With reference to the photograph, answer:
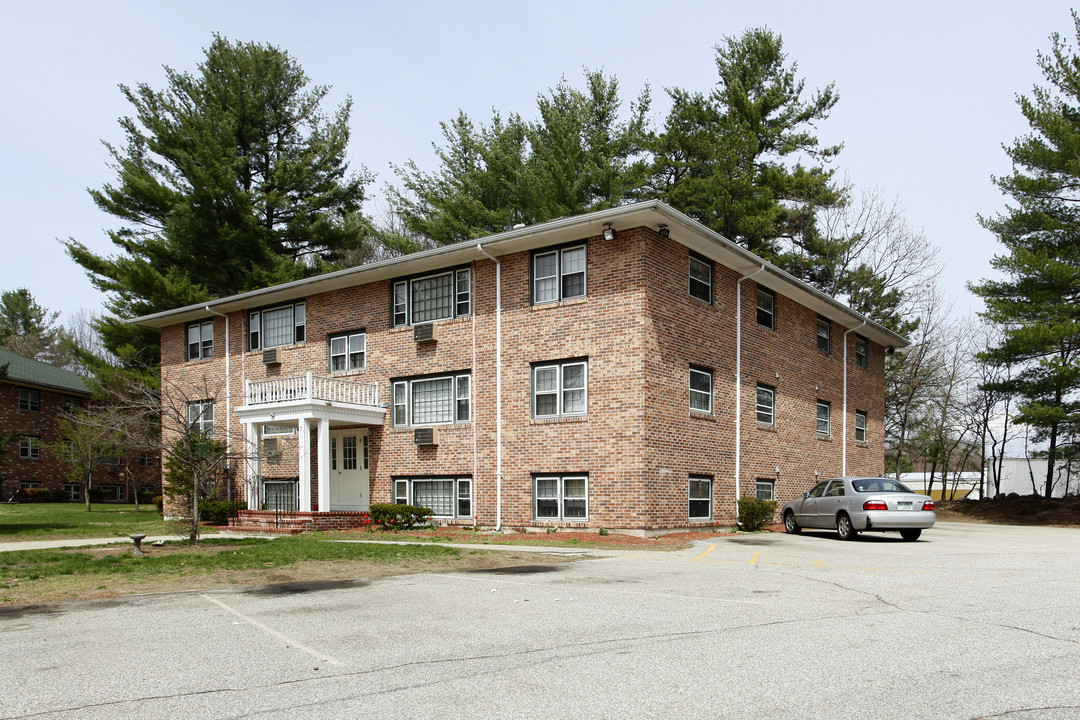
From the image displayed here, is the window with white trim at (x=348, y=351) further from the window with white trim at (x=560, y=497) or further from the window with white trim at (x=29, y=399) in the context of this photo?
the window with white trim at (x=29, y=399)

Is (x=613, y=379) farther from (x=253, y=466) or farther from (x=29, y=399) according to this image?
(x=29, y=399)

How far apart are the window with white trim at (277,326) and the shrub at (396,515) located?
788 centimetres

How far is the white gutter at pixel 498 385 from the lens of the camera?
22.1 m

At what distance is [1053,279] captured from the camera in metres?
32.3

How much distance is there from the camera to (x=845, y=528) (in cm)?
1942

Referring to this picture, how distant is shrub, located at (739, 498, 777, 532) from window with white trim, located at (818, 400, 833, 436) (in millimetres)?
6720

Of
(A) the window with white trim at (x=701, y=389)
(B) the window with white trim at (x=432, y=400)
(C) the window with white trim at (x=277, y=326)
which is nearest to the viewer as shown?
(A) the window with white trim at (x=701, y=389)

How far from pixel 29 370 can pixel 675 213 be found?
146ft

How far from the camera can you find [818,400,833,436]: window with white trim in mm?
28219

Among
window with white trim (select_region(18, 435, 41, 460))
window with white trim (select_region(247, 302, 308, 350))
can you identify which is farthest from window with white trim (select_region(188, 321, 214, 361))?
window with white trim (select_region(18, 435, 41, 460))

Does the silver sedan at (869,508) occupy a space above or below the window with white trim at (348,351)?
below

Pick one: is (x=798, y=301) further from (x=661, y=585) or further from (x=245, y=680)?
(x=245, y=680)

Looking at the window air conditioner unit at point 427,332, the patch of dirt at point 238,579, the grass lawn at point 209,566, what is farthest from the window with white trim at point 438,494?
the patch of dirt at point 238,579

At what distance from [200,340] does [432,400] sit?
11825mm
